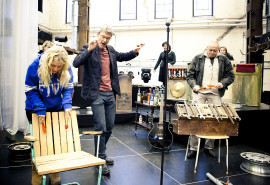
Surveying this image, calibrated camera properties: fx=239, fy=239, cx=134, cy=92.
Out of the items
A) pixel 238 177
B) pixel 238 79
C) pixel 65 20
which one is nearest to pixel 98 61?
pixel 238 177

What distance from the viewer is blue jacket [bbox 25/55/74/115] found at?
84.8 inches

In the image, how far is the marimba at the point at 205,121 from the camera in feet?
A: 9.75

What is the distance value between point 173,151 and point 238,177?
1210 mm

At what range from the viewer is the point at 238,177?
2.87 metres

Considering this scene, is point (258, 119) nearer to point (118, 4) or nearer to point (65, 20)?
point (118, 4)

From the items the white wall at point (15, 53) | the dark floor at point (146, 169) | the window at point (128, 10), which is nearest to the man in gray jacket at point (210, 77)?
the dark floor at point (146, 169)

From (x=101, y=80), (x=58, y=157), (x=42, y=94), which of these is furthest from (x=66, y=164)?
(x=101, y=80)

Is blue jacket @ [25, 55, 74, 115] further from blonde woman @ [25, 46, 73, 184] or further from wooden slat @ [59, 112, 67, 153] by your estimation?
wooden slat @ [59, 112, 67, 153]

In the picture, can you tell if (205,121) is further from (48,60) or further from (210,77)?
(48,60)

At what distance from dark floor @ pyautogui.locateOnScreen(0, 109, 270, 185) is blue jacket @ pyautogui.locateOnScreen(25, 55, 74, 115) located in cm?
90

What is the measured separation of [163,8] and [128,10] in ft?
5.36

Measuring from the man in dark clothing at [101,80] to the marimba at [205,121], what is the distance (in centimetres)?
87

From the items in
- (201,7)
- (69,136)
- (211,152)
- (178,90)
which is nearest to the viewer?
(69,136)

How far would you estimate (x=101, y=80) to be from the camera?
109 inches
